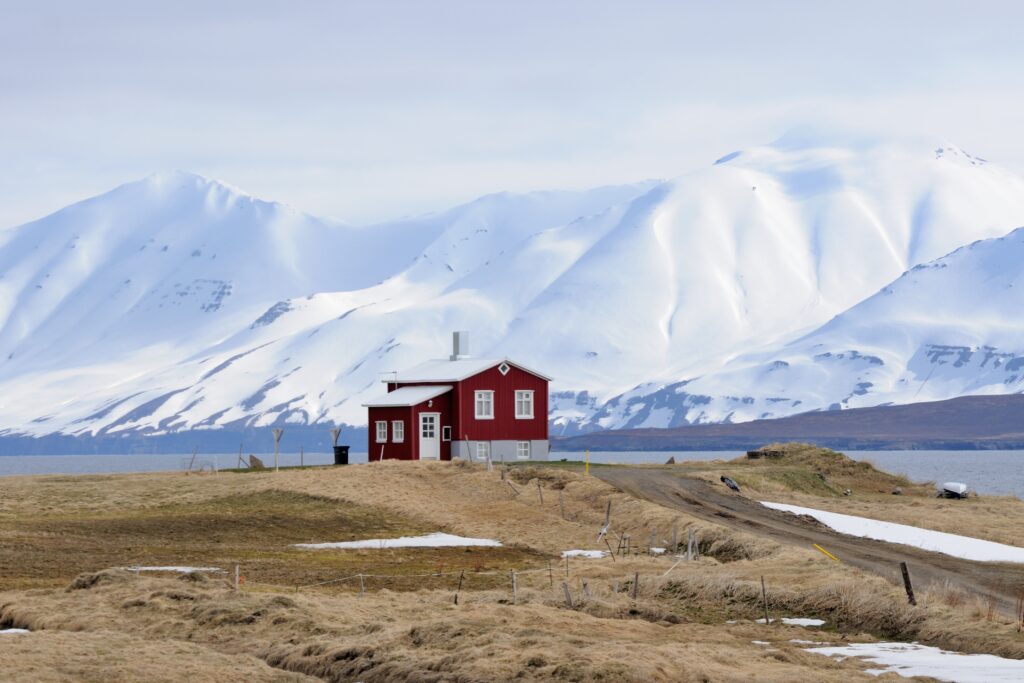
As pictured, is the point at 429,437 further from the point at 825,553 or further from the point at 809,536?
the point at 825,553

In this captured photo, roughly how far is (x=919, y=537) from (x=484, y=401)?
43.0 meters

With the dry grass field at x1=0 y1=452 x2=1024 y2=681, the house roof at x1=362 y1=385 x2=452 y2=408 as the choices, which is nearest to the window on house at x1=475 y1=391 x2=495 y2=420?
the house roof at x1=362 y1=385 x2=452 y2=408

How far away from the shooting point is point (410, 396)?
94.9 m

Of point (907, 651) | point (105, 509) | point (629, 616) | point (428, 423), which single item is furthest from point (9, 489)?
point (907, 651)

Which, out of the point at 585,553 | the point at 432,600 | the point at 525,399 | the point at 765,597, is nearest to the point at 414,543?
the point at 585,553

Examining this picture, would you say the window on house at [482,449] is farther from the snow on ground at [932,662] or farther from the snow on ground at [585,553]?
the snow on ground at [932,662]

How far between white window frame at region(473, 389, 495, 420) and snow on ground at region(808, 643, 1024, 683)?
63094 millimetres

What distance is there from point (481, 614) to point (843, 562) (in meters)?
16.8

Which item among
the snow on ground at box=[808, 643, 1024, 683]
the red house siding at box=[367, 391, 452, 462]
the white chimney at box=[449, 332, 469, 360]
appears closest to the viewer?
the snow on ground at box=[808, 643, 1024, 683]

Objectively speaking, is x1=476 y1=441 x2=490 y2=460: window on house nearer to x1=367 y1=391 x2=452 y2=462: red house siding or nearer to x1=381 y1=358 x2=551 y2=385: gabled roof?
x1=367 y1=391 x2=452 y2=462: red house siding

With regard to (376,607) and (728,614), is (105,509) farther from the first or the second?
(728,614)

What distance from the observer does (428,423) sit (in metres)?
94.0

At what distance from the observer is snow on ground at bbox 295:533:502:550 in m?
58.2

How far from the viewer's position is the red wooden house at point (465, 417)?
93.6 metres
